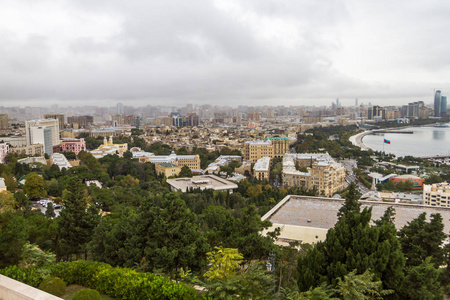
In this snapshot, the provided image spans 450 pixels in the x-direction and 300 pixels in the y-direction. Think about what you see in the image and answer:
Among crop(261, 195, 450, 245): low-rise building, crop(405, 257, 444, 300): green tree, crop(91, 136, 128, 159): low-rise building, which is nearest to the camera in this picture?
crop(405, 257, 444, 300): green tree

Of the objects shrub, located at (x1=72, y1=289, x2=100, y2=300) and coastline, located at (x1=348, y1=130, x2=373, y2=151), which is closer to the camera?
shrub, located at (x1=72, y1=289, x2=100, y2=300)

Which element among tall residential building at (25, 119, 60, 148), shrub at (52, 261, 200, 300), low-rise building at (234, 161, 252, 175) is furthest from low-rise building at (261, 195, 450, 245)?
tall residential building at (25, 119, 60, 148)

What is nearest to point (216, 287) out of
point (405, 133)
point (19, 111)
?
point (405, 133)

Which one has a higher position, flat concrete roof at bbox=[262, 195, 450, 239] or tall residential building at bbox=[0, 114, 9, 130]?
tall residential building at bbox=[0, 114, 9, 130]

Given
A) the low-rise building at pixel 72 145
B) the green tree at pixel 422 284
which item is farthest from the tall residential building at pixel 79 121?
the green tree at pixel 422 284

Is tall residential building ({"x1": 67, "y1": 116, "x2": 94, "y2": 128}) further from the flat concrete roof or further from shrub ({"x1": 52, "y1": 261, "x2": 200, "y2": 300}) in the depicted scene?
shrub ({"x1": 52, "y1": 261, "x2": 200, "y2": 300})

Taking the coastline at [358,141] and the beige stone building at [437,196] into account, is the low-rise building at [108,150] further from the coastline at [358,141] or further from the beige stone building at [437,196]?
the coastline at [358,141]

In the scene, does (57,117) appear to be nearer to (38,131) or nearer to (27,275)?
(38,131)

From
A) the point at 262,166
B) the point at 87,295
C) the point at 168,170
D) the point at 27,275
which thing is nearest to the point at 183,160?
the point at 168,170
